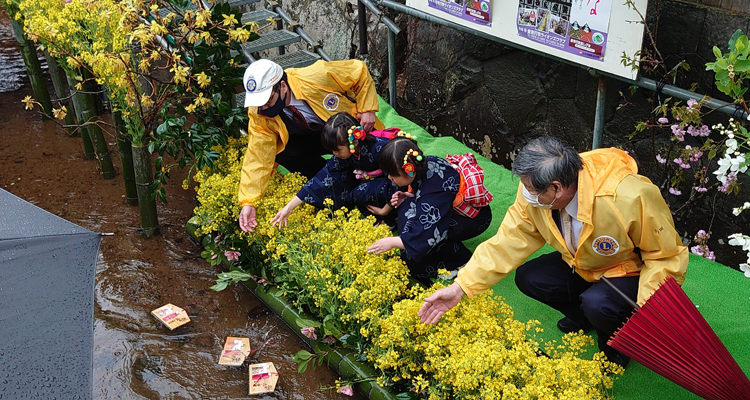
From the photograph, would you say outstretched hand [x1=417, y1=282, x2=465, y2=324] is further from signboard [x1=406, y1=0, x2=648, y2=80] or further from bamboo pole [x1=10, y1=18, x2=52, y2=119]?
bamboo pole [x1=10, y1=18, x2=52, y2=119]

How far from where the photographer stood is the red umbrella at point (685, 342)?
2570 millimetres

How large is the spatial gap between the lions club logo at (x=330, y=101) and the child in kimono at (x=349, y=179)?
42 cm

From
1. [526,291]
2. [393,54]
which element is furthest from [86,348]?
[393,54]

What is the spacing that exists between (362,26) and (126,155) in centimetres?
292

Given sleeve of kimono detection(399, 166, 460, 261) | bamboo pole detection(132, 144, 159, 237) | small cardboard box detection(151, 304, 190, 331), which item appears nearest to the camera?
sleeve of kimono detection(399, 166, 460, 261)

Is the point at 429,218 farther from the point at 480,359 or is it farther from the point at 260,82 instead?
the point at 260,82

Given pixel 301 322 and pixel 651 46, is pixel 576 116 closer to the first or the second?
pixel 651 46

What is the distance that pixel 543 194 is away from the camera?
2.83 metres

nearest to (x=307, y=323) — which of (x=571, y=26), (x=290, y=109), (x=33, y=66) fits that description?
(x=290, y=109)

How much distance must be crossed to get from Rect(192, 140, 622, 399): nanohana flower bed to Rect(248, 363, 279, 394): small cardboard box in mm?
232

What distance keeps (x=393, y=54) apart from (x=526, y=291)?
11.4 feet

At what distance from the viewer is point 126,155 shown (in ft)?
17.8

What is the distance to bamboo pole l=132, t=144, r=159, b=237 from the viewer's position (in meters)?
5.05

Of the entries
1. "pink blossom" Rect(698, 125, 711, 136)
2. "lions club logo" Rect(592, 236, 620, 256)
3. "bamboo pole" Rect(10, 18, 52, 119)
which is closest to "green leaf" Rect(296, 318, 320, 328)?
"lions club logo" Rect(592, 236, 620, 256)
